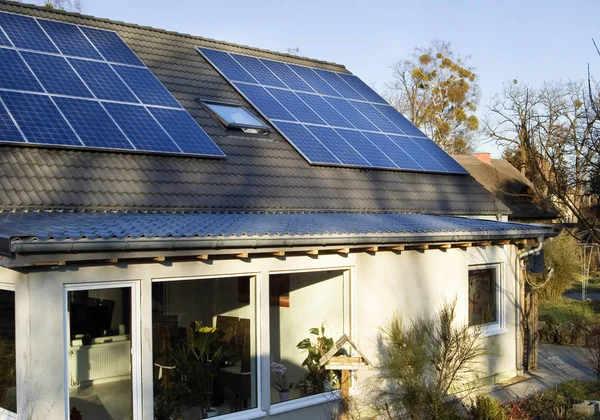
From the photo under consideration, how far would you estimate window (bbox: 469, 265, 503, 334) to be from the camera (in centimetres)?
1245

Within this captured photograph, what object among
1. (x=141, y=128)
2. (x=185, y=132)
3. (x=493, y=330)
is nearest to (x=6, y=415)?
(x=141, y=128)

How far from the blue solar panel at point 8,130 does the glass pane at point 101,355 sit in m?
2.96

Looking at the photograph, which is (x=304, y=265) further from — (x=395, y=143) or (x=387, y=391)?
(x=395, y=143)

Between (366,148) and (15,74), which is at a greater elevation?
(15,74)

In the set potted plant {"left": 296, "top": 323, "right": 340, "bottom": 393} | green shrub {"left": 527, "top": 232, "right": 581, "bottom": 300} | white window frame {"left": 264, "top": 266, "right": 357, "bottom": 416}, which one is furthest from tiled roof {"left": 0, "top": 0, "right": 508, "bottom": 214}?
green shrub {"left": 527, "top": 232, "right": 581, "bottom": 300}

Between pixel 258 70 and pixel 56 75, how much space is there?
5152 mm

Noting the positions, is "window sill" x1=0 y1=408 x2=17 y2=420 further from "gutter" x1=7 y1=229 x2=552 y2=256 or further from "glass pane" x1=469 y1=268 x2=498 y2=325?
"glass pane" x1=469 y1=268 x2=498 y2=325

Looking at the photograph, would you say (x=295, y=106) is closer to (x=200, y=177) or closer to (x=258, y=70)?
(x=258, y=70)

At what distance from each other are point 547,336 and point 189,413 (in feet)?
36.3

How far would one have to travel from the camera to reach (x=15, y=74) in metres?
10.8

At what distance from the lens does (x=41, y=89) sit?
10.7 metres

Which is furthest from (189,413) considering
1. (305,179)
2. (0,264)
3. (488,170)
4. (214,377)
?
(488,170)

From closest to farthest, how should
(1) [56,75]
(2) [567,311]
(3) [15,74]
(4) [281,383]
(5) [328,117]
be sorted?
(4) [281,383]
(3) [15,74]
(1) [56,75]
(5) [328,117]
(2) [567,311]

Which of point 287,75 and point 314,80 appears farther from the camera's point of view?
point 314,80
